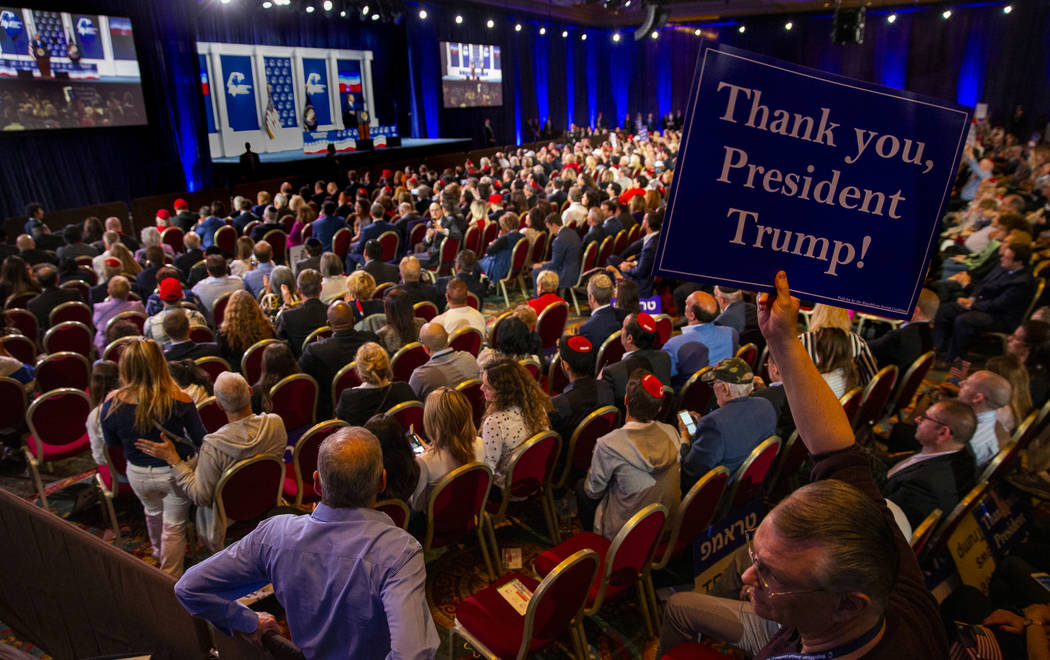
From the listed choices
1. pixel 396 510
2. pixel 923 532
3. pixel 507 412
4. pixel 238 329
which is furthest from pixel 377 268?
pixel 923 532

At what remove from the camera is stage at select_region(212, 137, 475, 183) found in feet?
50.6

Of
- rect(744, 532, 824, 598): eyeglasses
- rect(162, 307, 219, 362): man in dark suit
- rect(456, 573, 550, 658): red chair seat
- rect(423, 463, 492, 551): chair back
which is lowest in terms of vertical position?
rect(456, 573, 550, 658): red chair seat

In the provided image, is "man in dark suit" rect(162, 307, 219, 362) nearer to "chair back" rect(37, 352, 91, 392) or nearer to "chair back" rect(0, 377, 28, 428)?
"chair back" rect(37, 352, 91, 392)

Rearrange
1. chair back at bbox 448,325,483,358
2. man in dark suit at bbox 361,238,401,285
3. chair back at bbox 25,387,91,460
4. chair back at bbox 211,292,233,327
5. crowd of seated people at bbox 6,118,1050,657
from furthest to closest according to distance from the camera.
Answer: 1. man in dark suit at bbox 361,238,401,285
2. chair back at bbox 211,292,233,327
3. chair back at bbox 448,325,483,358
4. chair back at bbox 25,387,91,460
5. crowd of seated people at bbox 6,118,1050,657

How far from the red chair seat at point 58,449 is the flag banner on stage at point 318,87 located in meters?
17.3

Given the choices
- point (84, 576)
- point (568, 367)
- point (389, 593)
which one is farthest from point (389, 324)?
point (389, 593)

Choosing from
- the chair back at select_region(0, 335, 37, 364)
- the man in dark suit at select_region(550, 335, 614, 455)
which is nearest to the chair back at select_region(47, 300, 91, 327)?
the chair back at select_region(0, 335, 37, 364)

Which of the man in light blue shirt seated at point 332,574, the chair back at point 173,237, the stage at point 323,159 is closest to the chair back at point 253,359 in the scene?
the man in light blue shirt seated at point 332,574

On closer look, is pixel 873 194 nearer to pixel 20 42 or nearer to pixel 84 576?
pixel 84 576

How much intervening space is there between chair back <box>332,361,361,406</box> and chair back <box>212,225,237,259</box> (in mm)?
5898

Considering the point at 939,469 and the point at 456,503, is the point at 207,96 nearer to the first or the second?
the point at 456,503

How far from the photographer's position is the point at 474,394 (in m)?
4.16

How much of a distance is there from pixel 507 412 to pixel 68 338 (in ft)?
14.4

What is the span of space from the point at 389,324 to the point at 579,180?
8.46 meters
